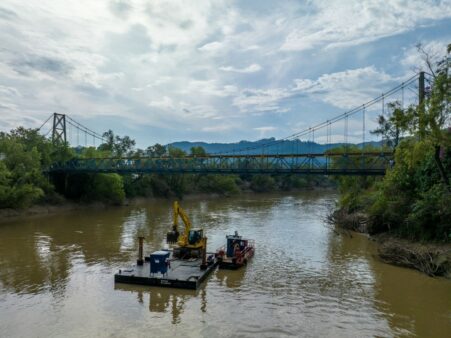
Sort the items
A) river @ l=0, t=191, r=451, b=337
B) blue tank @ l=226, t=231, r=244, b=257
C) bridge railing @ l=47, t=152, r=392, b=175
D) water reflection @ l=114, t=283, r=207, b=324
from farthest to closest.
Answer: bridge railing @ l=47, t=152, r=392, b=175
blue tank @ l=226, t=231, r=244, b=257
water reflection @ l=114, t=283, r=207, b=324
river @ l=0, t=191, r=451, b=337

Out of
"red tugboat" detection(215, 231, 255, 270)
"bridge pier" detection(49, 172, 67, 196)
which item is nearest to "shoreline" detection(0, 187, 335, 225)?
"bridge pier" detection(49, 172, 67, 196)

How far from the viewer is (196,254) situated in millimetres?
25719

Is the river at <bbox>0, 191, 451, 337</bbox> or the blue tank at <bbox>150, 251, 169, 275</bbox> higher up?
the blue tank at <bbox>150, 251, 169, 275</bbox>

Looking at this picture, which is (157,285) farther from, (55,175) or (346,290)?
(55,175)

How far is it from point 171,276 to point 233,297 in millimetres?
3718

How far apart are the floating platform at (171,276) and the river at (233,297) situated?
0.40 meters

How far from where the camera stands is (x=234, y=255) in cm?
2544

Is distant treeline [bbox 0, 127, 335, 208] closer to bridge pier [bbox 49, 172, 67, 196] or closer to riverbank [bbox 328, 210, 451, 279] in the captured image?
bridge pier [bbox 49, 172, 67, 196]

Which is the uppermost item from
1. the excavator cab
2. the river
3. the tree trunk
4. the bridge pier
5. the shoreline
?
the tree trunk

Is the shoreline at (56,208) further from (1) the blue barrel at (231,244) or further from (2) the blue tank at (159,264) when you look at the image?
(2) the blue tank at (159,264)

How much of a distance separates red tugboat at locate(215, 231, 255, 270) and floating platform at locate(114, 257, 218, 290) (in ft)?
3.97

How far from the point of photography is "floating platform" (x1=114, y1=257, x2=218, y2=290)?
66.5 feet

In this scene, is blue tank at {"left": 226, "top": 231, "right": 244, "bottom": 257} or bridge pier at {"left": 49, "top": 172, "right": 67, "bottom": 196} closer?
blue tank at {"left": 226, "top": 231, "right": 244, "bottom": 257}

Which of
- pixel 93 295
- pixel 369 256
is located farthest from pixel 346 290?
pixel 93 295
